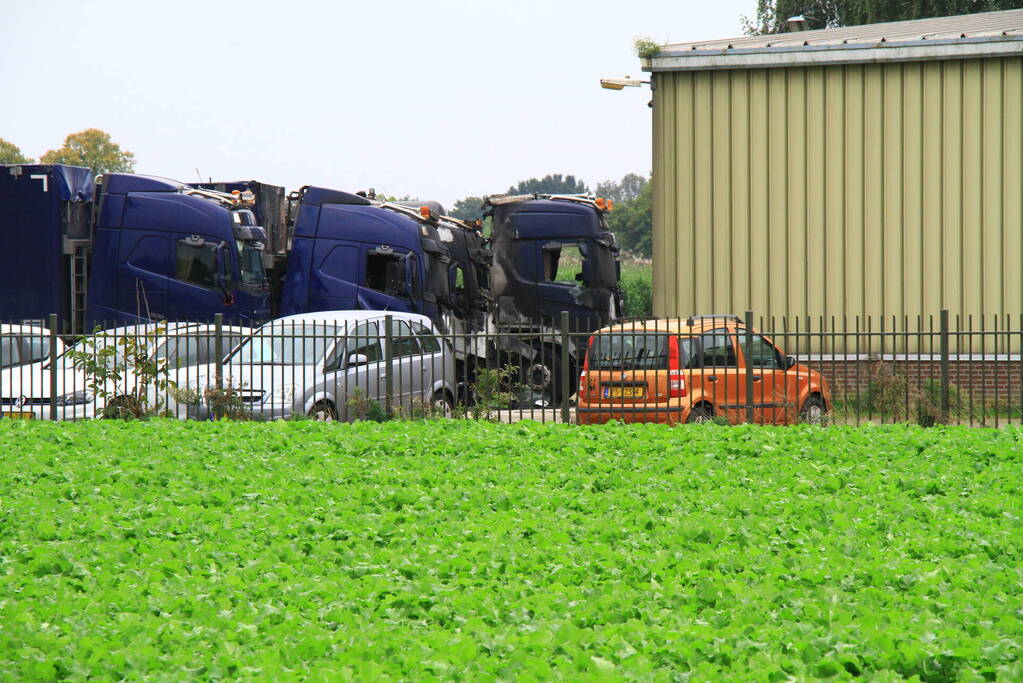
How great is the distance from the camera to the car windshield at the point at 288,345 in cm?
1658

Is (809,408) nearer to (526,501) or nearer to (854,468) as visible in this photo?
(854,468)

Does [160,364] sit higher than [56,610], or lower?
higher

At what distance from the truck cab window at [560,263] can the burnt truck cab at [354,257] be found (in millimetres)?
2167

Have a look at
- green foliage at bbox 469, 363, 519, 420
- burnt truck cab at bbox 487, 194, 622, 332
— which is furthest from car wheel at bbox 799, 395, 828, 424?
burnt truck cab at bbox 487, 194, 622, 332

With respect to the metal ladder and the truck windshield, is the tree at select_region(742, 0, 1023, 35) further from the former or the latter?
the metal ladder

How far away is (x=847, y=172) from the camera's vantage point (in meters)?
20.9

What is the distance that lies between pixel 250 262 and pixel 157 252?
1.92m

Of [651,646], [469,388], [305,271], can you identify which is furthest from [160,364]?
[651,646]

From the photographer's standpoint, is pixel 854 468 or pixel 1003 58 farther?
pixel 1003 58

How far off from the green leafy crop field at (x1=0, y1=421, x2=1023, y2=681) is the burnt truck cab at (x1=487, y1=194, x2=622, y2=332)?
9732 mm

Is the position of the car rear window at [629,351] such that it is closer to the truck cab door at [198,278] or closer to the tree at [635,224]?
the truck cab door at [198,278]

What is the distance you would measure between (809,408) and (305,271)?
10.3 metres

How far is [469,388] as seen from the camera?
59.5ft

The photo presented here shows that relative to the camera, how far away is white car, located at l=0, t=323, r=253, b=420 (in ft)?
55.9
